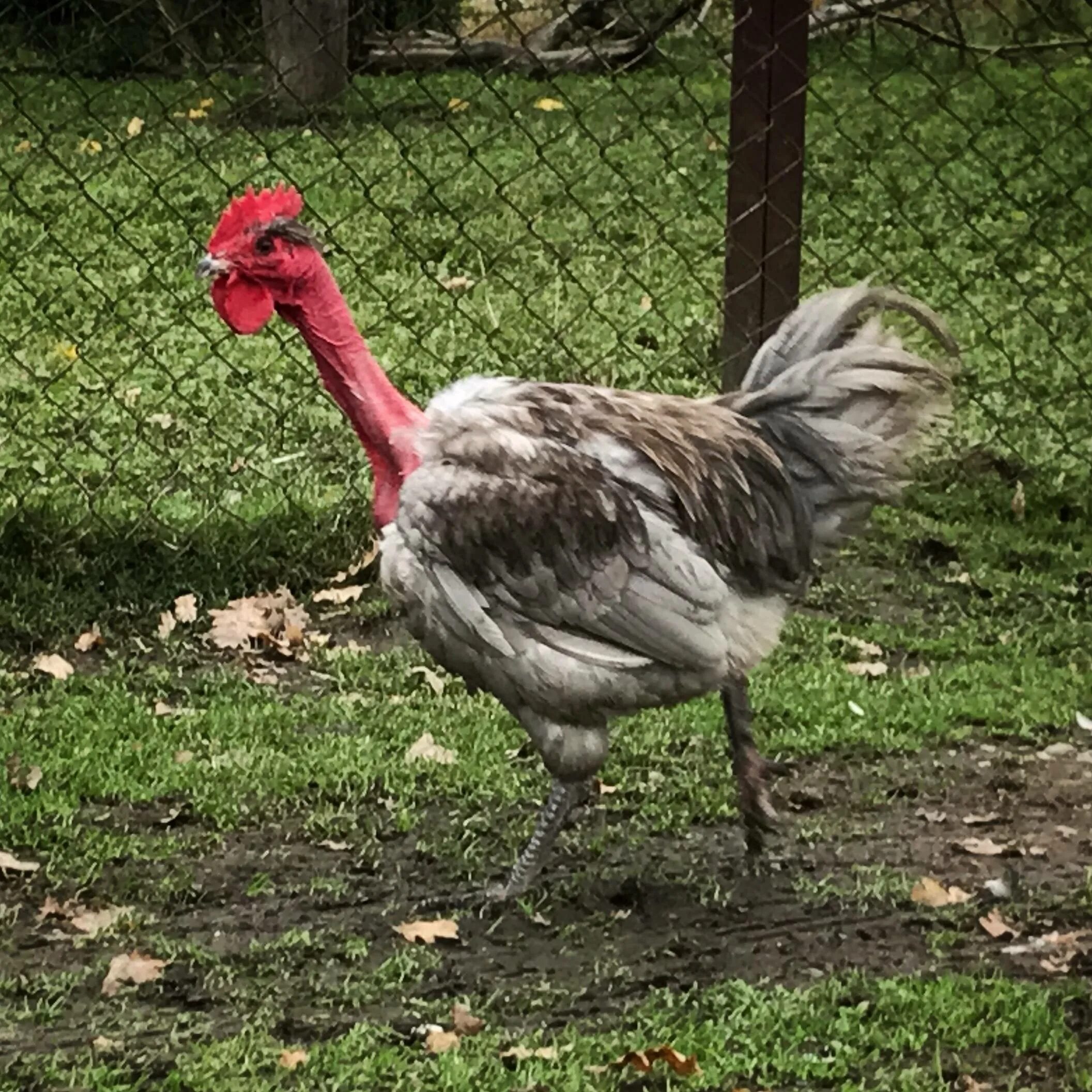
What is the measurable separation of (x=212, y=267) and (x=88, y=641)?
1693mm

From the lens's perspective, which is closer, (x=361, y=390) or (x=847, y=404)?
(x=361, y=390)

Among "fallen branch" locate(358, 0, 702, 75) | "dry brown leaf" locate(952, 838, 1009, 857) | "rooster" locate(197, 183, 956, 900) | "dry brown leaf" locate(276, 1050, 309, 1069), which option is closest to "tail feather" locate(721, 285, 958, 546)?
"rooster" locate(197, 183, 956, 900)

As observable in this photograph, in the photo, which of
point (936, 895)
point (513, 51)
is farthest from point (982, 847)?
point (513, 51)

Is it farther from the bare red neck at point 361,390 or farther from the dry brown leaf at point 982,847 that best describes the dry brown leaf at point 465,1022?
the dry brown leaf at point 982,847

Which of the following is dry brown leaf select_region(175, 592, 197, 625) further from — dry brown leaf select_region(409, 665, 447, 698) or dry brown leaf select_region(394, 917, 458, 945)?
dry brown leaf select_region(394, 917, 458, 945)

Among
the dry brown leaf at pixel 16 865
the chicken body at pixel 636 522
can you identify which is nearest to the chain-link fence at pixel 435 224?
the dry brown leaf at pixel 16 865

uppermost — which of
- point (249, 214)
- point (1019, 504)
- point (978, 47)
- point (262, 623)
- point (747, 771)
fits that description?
point (249, 214)

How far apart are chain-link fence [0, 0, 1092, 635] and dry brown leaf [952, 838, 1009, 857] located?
1841mm

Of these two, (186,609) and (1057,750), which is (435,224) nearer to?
(186,609)

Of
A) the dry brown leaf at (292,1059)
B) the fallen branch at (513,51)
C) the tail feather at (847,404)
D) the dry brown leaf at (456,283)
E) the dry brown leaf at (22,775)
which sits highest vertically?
the tail feather at (847,404)

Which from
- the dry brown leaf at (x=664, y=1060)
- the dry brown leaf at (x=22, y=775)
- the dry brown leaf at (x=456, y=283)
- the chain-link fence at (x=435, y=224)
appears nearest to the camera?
the dry brown leaf at (x=664, y=1060)

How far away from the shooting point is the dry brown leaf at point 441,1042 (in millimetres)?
3045

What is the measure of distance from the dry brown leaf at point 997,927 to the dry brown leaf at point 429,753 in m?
1.30

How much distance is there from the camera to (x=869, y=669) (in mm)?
4922
